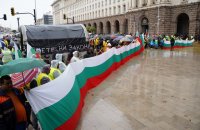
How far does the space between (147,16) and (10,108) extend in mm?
44448

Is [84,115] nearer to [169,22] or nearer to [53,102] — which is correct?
[53,102]

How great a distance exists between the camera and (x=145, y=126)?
5.58 meters

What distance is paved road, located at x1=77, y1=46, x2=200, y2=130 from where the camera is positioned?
5.73 m

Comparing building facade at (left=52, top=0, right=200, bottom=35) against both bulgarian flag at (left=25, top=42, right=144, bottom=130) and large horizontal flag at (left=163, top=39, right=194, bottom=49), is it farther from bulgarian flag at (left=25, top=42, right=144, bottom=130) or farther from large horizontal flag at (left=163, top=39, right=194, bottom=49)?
bulgarian flag at (left=25, top=42, right=144, bottom=130)

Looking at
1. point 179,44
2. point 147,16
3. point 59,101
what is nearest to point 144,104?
point 59,101

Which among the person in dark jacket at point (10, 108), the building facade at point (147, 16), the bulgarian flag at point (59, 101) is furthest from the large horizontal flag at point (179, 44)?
the person in dark jacket at point (10, 108)

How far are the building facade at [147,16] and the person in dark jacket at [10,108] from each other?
3758cm

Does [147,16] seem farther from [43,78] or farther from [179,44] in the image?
[43,78]

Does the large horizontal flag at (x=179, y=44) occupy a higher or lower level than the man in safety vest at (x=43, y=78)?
higher

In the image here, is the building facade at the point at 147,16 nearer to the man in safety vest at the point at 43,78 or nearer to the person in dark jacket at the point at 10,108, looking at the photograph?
the man in safety vest at the point at 43,78

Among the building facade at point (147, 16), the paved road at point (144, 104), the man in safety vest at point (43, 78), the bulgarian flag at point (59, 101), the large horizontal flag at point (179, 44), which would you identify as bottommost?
the paved road at point (144, 104)

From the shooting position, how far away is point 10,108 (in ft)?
11.5

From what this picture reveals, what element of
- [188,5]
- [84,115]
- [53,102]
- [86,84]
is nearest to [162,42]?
[188,5]

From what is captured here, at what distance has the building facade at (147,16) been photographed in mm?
38069
